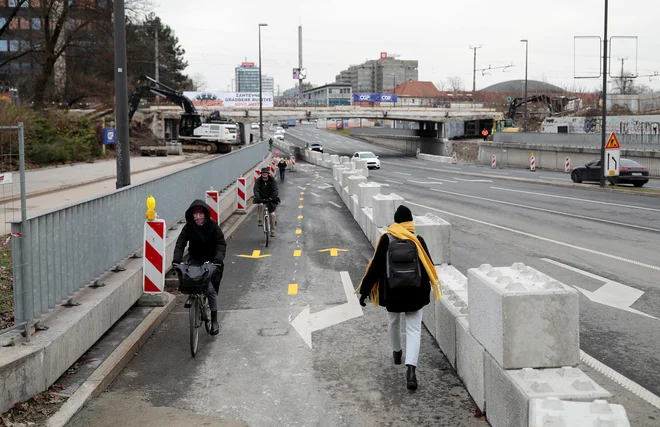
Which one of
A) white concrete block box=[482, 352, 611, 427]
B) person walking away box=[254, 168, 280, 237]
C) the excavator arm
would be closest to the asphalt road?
white concrete block box=[482, 352, 611, 427]

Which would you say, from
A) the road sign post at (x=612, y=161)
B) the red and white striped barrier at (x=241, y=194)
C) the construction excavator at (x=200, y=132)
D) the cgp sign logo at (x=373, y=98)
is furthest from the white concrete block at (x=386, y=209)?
the cgp sign logo at (x=373, y=98)

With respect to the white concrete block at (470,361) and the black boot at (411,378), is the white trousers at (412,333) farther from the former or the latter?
the white concrete block at (470,361)

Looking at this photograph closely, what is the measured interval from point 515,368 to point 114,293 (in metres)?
5.54

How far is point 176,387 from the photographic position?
7.34m

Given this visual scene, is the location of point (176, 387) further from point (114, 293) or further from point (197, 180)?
point (197, 180)

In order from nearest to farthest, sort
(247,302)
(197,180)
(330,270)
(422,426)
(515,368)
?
1. (515,368)
2. (422,426)
3. (247,302)
4. (330,270)
5. (197,180)

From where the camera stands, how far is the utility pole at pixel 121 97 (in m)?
13.3

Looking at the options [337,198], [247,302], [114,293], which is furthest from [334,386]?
[337,198]

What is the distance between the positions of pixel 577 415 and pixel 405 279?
312 cm

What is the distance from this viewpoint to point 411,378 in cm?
707

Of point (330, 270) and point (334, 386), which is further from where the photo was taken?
point (330, 270)

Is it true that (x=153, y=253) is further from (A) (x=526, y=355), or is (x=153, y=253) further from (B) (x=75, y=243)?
(A) (x=526, y=355)

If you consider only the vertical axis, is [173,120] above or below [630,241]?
above

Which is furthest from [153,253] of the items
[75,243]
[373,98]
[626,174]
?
[373,98]
